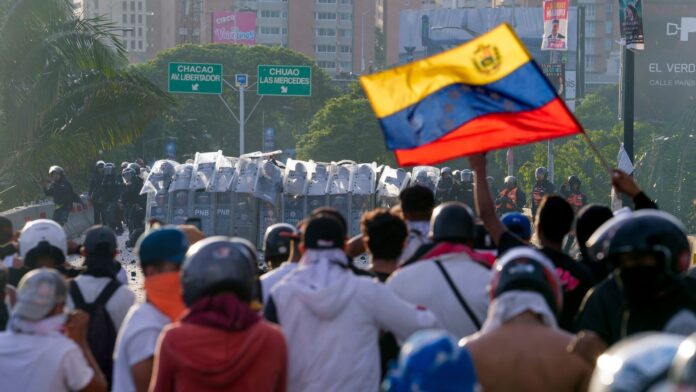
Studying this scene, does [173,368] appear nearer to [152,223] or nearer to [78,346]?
[78,346]

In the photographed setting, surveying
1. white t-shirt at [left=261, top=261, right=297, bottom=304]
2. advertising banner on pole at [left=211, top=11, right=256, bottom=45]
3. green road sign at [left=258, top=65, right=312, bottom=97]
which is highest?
advertising banner on pole at [left=211, top=11, right=256, bottom=45]

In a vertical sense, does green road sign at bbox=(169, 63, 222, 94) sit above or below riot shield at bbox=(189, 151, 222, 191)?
above

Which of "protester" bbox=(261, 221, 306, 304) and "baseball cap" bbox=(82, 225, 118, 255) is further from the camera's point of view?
"baseball cap" bbox=(82, 225, 118, 255)

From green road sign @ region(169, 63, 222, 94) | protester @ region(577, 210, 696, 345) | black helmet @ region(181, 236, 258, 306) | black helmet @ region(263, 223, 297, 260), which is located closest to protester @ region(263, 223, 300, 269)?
black helmet @ region(263, 223, 297, 260)

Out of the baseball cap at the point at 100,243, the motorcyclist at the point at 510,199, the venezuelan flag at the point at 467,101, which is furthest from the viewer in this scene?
the motorcyclist at the point at 510,199

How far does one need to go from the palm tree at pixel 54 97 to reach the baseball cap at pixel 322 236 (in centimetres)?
1904

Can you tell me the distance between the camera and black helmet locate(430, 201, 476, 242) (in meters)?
6.37

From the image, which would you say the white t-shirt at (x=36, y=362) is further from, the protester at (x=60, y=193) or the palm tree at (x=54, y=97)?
the protester at (x=60, y=193)

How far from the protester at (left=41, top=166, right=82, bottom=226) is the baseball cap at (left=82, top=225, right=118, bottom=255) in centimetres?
2108

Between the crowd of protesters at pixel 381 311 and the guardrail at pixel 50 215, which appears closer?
the crowd of protesters at pixel 381 311

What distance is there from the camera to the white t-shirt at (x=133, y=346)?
17.8 feet

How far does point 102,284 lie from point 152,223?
1.84 m

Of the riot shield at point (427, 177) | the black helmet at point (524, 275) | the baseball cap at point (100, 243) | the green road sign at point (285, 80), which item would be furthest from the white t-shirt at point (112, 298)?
the green road sign at point (285, 80)

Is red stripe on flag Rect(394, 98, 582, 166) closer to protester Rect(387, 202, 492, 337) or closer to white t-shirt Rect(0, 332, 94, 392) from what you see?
protester Rect(387, 202, 492, 337)
